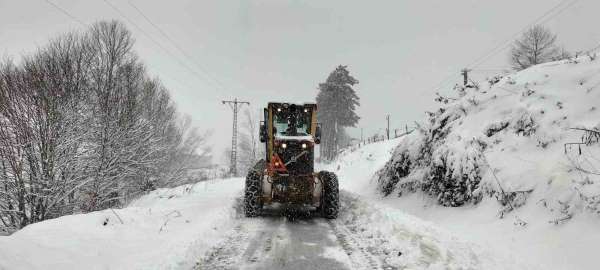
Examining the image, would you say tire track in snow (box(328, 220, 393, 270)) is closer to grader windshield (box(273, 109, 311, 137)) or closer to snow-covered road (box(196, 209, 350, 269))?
snow-covered road (box(196, 209, 350, 269))

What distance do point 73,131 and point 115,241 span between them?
12.0 m

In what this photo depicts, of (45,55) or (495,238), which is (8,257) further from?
(45,55)

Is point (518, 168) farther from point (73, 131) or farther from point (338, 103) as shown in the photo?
point (338, 103)

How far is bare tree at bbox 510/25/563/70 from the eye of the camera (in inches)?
1647

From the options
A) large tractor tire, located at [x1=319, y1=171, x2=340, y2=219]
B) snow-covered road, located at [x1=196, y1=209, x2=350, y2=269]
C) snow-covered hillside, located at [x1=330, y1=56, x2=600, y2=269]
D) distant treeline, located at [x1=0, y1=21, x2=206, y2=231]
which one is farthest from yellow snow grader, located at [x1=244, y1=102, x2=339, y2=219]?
distant treeline, located at [x1=0, y1=21, x2=206, y2=231]

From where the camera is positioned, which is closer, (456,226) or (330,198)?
(456,226)

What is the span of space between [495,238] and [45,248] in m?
6.79

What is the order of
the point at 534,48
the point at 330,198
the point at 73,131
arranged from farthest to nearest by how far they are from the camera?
the point at 534,48, the point at 73,131, the point at 330,198

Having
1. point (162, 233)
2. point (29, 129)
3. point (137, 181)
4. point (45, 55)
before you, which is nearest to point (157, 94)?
point (137, 181)

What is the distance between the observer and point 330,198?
10195 mm

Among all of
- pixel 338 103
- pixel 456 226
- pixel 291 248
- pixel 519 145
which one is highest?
pixel 338 103

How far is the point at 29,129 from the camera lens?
49.1 feet

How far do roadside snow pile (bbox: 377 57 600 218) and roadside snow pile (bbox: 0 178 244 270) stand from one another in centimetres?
542

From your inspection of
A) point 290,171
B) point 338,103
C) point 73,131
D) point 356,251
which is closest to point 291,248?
point 356,251
